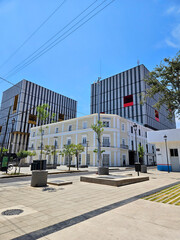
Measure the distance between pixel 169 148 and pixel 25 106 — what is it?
190 ft

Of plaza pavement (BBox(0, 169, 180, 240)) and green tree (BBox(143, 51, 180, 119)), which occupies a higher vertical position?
green tree (BBox(143, 51, 180, 119))

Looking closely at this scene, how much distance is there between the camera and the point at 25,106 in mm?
64625

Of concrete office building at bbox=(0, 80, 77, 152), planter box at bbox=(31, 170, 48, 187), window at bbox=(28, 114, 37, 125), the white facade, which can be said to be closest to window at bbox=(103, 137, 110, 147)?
the white facade

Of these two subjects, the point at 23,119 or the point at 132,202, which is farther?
the point at 23,119

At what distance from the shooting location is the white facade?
2197 cm

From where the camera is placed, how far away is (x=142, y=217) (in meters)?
4.04

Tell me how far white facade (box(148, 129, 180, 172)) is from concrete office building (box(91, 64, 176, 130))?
108 feet

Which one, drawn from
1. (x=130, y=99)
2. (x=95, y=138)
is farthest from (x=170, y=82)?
(x=130, y=99)

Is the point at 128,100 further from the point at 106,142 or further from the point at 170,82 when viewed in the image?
the point at 170,82

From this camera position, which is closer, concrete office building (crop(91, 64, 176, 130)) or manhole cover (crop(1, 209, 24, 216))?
manhole cover (crop(1, 209, 24, 216))

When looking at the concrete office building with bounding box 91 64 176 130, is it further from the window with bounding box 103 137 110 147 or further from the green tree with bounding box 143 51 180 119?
the green tree with bounding box 143 51 180 119

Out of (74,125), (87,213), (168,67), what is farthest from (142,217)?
(74,125)

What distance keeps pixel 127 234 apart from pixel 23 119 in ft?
216

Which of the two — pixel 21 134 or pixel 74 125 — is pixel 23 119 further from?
pixel 74 125
